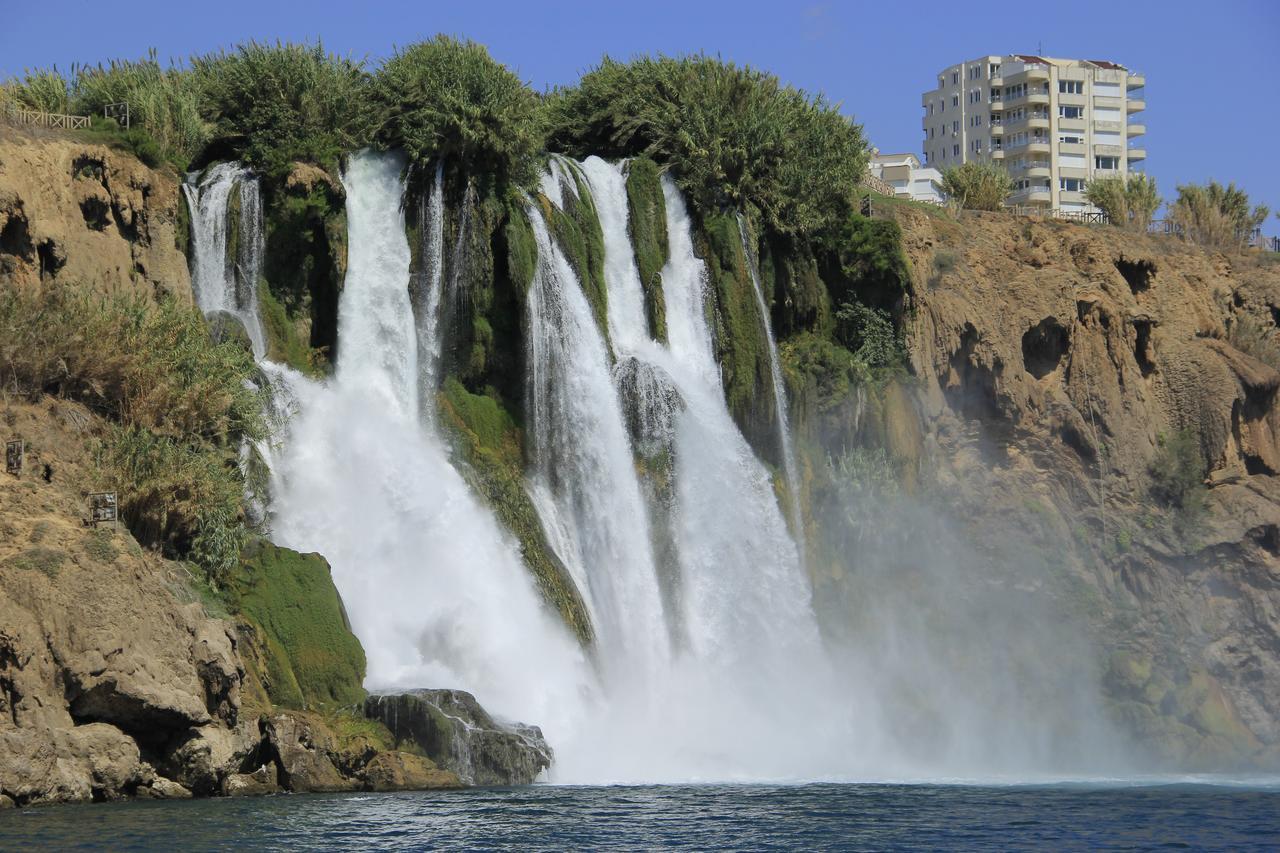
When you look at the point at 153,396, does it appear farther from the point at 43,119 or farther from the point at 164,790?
the point at 43,119

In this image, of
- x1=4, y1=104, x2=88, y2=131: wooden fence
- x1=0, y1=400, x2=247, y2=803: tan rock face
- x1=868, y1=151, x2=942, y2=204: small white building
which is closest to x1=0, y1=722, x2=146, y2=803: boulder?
x1=0, y1=400, x2=247, y2=803: tan rock face

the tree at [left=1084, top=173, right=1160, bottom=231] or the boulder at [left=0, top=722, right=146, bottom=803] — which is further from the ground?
the tree at [left=1084, top=173, right=1160, bottom=231]

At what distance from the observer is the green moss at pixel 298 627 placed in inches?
1179

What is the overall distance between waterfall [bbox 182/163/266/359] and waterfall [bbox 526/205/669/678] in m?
5.98

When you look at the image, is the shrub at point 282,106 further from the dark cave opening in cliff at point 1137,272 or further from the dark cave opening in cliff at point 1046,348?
the dark cave opening in cliff at point 1137,272

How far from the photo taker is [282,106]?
132ft

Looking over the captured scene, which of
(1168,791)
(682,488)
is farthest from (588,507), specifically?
(1168,791)

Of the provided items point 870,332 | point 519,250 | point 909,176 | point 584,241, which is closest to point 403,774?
point 519,250

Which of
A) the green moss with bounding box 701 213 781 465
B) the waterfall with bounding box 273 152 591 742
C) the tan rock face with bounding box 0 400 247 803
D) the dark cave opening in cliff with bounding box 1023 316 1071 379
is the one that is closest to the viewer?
the tan rock face with bounding box 0 400 247 803

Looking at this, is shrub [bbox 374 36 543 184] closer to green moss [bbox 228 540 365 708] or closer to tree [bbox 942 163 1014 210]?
green moss [bbox 228 540 365 708]

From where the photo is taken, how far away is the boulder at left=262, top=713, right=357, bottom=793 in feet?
92.1

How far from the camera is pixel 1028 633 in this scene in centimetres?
4769

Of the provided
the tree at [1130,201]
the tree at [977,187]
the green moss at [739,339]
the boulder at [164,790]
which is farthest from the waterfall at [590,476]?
the tree at [1130,201]

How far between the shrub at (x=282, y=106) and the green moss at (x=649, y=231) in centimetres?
700
